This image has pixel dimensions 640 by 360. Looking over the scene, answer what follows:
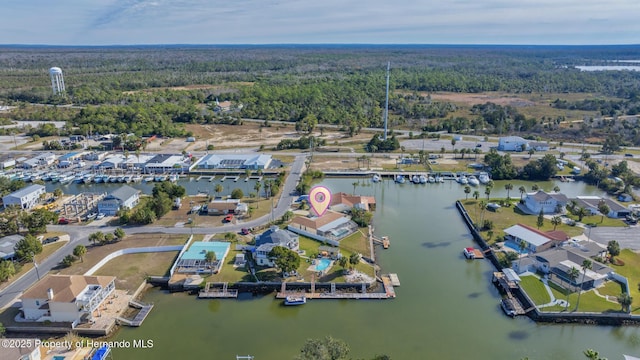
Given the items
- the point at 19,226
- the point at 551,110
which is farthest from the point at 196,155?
the point at 551,110

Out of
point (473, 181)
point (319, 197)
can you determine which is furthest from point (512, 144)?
point (319, 197)

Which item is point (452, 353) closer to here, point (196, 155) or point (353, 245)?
point (353, 245)

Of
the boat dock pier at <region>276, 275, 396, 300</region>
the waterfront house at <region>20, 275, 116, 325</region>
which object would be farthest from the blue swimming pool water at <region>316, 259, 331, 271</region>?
the waterfront house at <region>20, 275, 116, 325</region>

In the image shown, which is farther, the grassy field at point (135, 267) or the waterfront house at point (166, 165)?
the waterfront house at point (166, 165)

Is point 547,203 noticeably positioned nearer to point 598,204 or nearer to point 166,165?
point 598,204

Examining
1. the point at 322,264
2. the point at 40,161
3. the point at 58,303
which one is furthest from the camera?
the point at 40,161

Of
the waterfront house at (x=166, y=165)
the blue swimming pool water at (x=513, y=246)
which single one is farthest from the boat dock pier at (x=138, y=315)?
the waterfront house at (x=166, y=165)

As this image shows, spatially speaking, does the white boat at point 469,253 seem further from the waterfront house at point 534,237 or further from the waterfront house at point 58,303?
the waterfront house at point 58,303
